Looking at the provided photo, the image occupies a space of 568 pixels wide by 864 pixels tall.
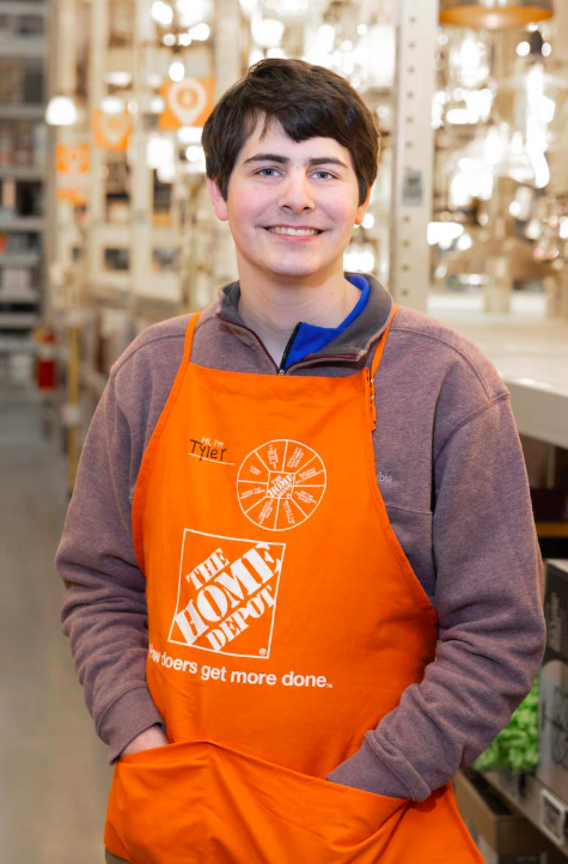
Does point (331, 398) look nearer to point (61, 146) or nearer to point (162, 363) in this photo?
point (162, 363)

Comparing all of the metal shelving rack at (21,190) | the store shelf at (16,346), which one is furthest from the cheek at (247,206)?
the store shelf at (16,346)

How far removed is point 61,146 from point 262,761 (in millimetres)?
7361

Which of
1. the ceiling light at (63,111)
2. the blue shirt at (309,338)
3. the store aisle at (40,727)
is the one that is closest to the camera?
the blue shirt at (309,338)

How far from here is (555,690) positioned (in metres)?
1.72

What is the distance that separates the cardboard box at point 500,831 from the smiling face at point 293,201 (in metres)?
1.08

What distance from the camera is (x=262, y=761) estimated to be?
1.39 m

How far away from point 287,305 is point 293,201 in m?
0.14

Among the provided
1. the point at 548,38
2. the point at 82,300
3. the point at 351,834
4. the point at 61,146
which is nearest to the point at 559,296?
the point at 548,38

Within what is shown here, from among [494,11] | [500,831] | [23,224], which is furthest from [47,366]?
[500,831]

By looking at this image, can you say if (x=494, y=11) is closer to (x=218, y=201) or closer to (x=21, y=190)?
(x=218, y=201)

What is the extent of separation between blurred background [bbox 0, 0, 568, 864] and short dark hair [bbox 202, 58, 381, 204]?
0.43m

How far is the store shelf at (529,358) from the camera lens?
1599mm

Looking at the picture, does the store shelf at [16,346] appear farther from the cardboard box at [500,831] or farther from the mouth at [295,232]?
the mouth at [295,232]

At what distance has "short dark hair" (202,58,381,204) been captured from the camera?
142 centimetres
